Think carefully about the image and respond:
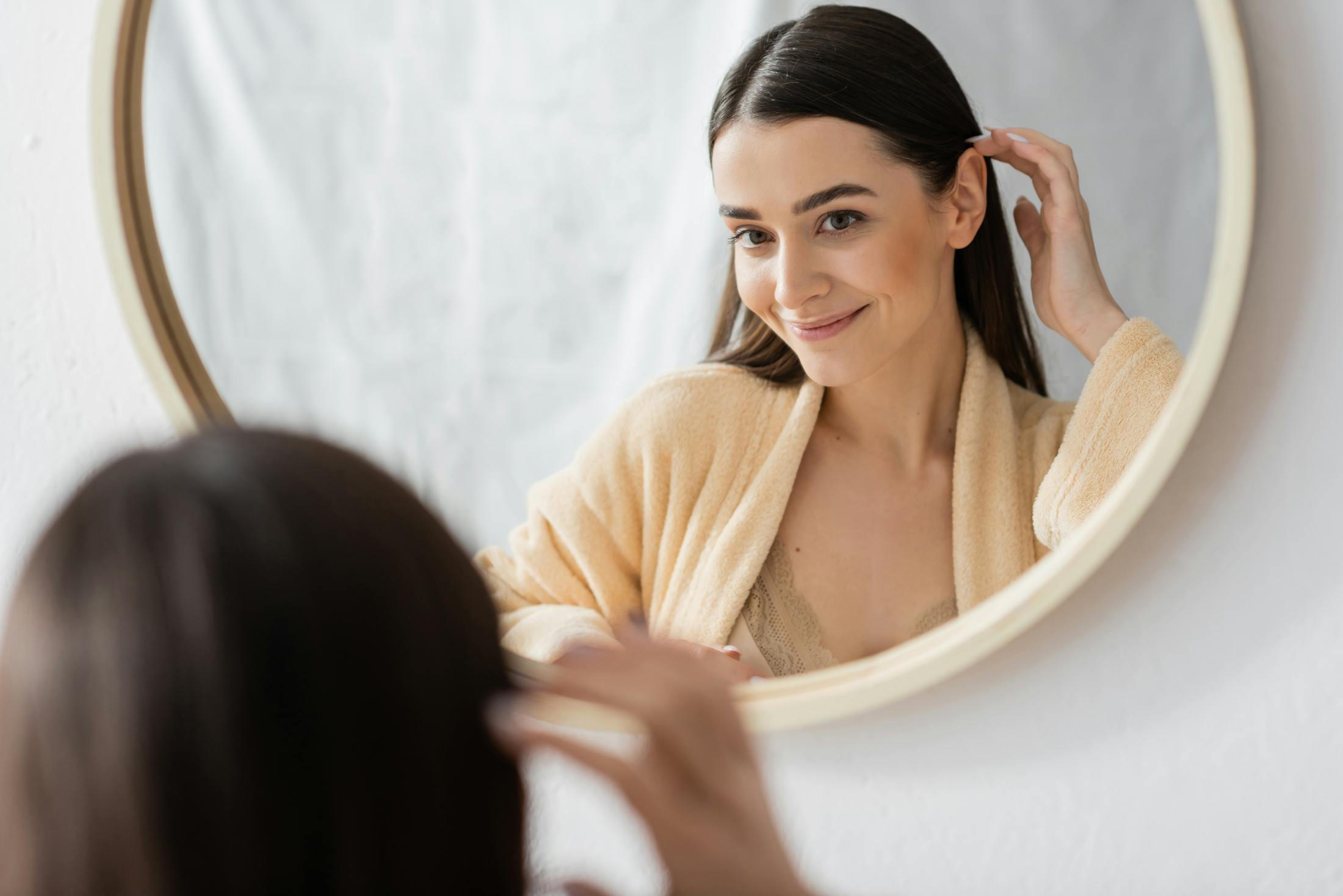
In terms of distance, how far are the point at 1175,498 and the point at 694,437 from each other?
26 centimetres

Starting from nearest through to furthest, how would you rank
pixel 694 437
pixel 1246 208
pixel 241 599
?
pixel 241 599 < pixel 1246 208 < pixel 694 437

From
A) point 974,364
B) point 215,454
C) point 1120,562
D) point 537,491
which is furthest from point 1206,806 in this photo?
point 215,454

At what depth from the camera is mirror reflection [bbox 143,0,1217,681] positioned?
1.82 ft

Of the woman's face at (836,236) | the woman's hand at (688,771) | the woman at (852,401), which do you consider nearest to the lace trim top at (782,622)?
the woman at (852,401)

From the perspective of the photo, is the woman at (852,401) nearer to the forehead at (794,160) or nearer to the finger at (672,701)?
the forehead at (794,160)

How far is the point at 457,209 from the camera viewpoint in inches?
Result: 27.4

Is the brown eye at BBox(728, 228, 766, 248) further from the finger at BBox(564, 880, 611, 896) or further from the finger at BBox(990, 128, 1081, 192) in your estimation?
the finger at BBox(564, 880, 611, 896)

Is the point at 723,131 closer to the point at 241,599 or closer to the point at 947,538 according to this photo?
the point at 947,538

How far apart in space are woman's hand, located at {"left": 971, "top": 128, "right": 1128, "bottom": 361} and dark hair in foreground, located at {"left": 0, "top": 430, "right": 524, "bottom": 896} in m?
0.36

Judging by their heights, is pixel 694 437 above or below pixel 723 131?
below

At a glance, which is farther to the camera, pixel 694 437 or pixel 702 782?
pixel 694 437

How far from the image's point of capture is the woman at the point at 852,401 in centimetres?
56

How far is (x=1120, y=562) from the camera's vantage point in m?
0.58

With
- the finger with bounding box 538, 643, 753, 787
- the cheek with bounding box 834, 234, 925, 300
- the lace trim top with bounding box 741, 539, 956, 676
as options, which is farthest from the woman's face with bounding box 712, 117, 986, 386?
the finger with bounding box 538, 643, 753, 787
